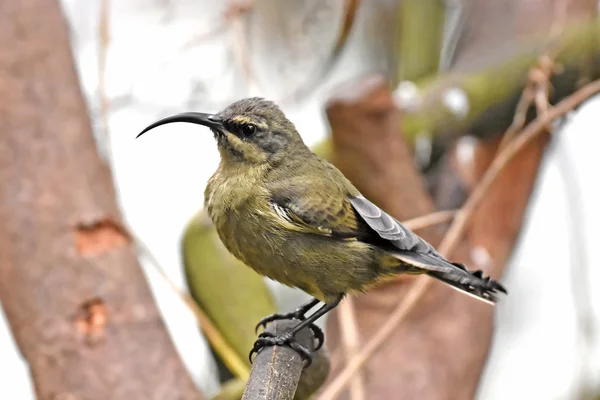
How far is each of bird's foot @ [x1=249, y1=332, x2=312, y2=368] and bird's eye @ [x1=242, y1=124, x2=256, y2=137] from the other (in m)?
0.62

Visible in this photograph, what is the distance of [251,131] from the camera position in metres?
2.52

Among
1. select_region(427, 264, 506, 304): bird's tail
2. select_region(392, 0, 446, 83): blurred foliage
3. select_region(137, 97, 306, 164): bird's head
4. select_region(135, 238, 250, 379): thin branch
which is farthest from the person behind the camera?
select_region(392, 0, 446, 83): blurred foliage

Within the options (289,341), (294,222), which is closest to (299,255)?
(294,222)

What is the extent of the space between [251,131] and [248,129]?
0.01 meters

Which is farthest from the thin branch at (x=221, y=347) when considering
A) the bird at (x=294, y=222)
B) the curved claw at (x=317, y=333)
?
the bird at (x=294, y=222)

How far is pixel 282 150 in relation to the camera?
101 inches

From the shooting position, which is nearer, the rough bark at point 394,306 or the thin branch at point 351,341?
the thin branch at point 351,341

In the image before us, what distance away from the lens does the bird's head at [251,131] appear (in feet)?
8.11

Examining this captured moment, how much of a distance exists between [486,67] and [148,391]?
8.68ft

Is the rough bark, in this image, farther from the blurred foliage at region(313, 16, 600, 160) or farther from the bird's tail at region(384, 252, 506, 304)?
the bird's tail at region(384, 252, 506, 304)

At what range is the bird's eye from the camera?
251 centimetres

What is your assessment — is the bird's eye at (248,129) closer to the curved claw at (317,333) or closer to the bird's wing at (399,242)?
the bird's wing at (399,242)

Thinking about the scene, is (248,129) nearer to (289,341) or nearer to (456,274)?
(289,341)

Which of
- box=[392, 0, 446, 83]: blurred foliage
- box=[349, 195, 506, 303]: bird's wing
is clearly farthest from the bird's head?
box=[392, 0, 446, 83]: blurred foliage
